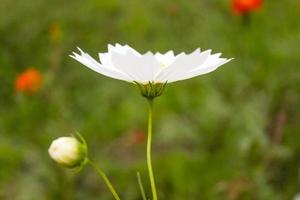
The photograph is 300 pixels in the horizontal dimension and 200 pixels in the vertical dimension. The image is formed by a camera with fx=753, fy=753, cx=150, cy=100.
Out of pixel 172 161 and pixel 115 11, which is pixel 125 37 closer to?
pixel 115 11

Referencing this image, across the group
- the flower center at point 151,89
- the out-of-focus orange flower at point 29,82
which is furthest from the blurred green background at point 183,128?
the flower center at point 151,89

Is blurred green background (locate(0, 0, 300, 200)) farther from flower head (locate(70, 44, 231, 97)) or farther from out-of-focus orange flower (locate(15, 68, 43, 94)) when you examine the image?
flower head (locate(70, 44, 231, 97))

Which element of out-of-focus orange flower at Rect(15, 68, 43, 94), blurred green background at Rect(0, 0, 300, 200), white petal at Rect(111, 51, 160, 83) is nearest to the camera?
white petal at Rect(111, 51, 160, 83)

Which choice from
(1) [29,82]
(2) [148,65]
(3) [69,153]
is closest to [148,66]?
(2) [148,65]

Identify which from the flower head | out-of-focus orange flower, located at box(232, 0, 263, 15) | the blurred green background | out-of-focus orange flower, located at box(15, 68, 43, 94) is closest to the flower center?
the flower head

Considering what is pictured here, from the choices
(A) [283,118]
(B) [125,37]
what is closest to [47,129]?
(A) [283,118]

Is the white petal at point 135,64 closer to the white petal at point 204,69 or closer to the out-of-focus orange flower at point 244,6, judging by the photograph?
the white petal at point 204,69
